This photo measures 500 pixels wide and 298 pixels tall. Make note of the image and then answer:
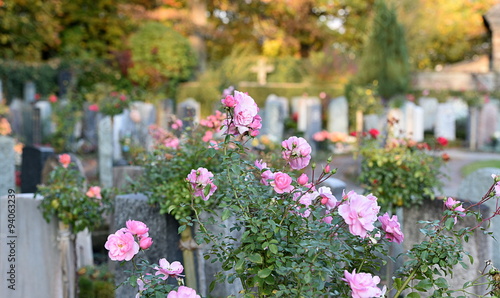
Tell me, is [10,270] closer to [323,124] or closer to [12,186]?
[12,186]

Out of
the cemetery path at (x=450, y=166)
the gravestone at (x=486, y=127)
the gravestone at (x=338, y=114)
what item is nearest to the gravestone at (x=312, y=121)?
the cemetery path at (x=450, y=166)

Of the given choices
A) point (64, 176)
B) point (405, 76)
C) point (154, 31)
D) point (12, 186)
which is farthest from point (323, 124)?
point (64, 176)

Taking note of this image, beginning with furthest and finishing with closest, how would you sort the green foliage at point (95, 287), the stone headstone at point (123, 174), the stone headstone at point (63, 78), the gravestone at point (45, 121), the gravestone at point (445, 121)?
the stone headstone at point (63, 78)
the gravestone at point (445, 121)
the gravestone at point (45, 121)
the stone headstone at point (123, 174)
the green foliage at point (95, 287)

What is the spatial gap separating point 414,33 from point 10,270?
65.8 feet

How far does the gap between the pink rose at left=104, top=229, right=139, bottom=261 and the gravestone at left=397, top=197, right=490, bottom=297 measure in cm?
171

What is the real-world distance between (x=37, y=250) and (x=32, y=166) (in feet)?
6.07

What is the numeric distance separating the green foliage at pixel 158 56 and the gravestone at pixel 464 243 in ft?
51.5

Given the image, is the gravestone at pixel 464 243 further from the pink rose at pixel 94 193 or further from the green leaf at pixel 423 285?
the pink rose at pixel 94 193

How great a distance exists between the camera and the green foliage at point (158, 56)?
61.9 ft

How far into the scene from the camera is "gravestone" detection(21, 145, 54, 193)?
17.4ft

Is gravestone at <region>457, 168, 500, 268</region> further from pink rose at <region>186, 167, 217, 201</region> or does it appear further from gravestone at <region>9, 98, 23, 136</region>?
gravestone at <region>9, 98, 23, 136</region>

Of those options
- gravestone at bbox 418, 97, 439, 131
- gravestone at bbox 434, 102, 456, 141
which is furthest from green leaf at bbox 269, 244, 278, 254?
gravestone at bbox 418, 97, 439, 131

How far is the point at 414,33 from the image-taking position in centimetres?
2133

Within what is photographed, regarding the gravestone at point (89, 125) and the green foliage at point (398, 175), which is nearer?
the green foliage at point (398, 175)
